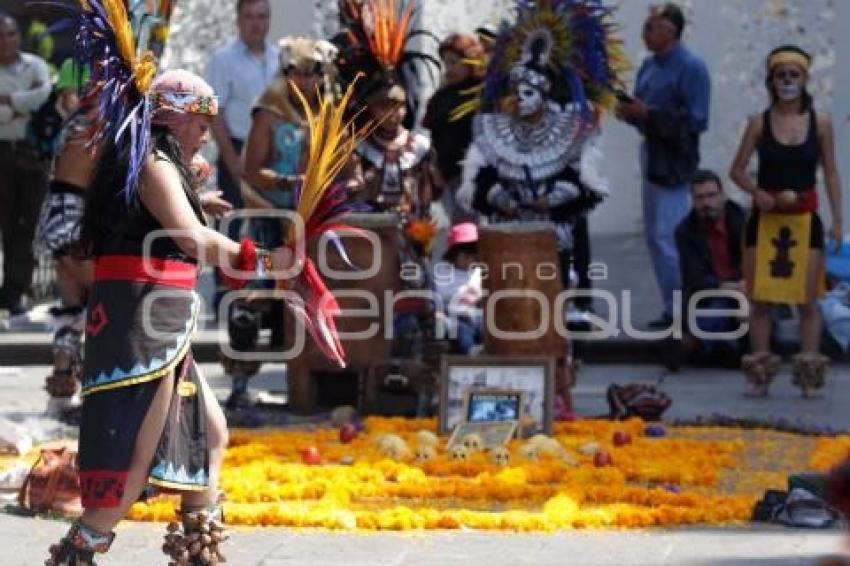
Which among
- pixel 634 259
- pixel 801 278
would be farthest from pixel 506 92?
pixel 634 259

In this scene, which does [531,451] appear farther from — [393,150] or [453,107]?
[453,107]

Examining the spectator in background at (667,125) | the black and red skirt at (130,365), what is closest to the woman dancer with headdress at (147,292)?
the black and red skirt at (130,365)

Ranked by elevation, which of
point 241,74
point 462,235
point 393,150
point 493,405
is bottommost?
point 493,405

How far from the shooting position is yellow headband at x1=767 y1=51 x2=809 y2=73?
477 inches

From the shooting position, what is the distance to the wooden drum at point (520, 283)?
11008mm

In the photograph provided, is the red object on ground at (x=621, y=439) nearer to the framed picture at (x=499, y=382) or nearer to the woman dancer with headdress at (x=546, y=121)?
the framed picture at (x=499, y=382)

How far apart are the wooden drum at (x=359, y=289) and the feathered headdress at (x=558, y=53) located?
94 centimetres

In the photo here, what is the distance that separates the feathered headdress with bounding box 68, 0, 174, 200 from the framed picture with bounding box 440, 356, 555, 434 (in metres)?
3.58

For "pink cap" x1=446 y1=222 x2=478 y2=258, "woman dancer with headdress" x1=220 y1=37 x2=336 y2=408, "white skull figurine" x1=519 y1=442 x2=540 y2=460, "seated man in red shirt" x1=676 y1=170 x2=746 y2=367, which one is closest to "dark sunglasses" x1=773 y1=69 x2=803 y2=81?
"seated man in red shirt" x1=676 y1=170 x2=746 y2=367

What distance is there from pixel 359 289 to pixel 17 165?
4541 millimetres

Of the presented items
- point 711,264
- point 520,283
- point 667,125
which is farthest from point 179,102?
point 667,125

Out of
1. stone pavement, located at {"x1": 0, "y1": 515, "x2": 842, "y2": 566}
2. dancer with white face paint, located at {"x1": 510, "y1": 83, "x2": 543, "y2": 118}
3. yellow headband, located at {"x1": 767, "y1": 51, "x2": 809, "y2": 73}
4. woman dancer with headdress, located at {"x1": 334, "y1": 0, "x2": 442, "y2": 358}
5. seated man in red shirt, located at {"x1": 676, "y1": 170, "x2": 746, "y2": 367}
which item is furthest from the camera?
seated man in red shirt, located at {"x1": 676, "y1": 170, "x2": 746, "y2": 367}

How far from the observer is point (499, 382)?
1068 cm

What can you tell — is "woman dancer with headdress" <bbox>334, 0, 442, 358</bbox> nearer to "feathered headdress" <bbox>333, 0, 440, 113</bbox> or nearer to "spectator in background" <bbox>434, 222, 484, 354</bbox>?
"feathered headdress" <bbox>333, 0, 440, 113</bbox>
